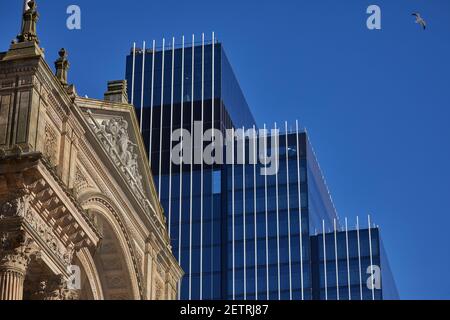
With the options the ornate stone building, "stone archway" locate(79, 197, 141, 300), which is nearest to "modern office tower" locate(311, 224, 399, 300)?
the ornate stone building

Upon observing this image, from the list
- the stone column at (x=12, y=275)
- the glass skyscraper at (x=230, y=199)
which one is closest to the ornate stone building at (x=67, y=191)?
the stone column at (x=12, y=275)

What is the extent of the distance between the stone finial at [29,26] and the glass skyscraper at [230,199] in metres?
70.5

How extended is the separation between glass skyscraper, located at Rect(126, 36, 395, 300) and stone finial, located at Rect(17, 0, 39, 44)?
7048cm

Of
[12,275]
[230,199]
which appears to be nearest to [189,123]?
[230,199]

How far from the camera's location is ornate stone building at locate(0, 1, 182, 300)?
37031 mm

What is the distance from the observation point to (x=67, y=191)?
3912 cm

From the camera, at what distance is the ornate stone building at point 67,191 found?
3703cm

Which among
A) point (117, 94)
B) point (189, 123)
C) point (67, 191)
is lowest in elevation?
point (67, 191)

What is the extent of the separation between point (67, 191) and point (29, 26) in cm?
648

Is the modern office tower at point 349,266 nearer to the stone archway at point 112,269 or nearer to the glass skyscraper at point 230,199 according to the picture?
the glass skyscraper at point 230,199

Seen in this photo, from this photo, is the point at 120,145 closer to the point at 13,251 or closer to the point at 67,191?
the point at 67,191
